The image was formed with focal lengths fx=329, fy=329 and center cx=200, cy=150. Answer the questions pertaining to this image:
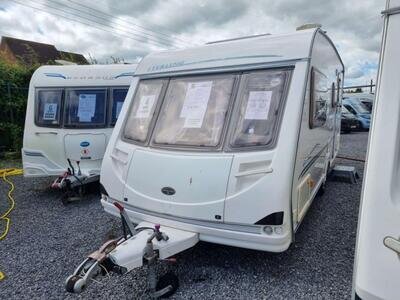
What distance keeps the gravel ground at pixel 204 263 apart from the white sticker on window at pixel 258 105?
4.74 ft

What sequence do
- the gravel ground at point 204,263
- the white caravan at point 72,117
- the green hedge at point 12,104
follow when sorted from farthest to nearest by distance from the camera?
the green hedge at point 12,104
the white caravan at point 72,117
the gravel ground at point 204,263

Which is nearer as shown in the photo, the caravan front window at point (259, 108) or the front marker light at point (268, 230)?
the front marker light at point (268, 230)

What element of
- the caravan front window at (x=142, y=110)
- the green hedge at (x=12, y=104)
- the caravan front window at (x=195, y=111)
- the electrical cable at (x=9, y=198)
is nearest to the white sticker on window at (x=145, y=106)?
the caravan front window at (x=142, y=110)

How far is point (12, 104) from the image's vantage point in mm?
8906

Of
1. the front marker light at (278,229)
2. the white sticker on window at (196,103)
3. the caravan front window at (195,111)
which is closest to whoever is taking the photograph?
the front marker light at (278,229)

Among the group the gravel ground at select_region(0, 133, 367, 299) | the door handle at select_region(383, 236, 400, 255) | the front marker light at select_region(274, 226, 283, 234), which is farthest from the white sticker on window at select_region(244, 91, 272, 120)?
the door handle at select_region(383, 236, 400, 255)

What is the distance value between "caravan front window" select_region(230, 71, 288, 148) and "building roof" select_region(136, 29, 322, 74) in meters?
0.16

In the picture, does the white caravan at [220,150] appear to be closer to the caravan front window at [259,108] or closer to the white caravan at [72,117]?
the caravan front window at [259,108]

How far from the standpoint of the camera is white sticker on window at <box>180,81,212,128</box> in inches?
131

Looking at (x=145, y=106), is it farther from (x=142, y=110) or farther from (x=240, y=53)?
(x=240, y=53)

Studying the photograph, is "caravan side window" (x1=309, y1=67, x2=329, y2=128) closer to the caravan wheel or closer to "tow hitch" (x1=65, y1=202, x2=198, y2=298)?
"tow hitch" (x1=65, y1=202, x2=198, y2=298)

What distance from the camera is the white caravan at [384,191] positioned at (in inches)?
50.2

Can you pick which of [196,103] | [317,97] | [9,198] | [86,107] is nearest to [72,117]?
[86,107]

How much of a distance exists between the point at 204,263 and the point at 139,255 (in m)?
1.01
